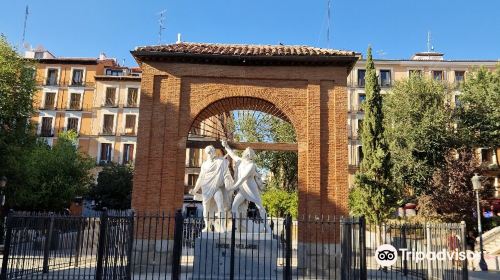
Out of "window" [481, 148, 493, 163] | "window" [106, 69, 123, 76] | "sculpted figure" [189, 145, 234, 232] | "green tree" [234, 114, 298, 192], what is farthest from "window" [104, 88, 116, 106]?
"window" [481, 148, 493, 163]

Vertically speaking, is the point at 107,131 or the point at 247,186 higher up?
the point at 107,131

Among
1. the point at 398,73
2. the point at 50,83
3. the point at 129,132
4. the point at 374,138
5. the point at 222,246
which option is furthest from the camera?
the point at 50,83

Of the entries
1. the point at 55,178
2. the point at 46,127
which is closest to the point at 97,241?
the point at 55,178

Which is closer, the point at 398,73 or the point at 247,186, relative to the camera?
the point at 247,186

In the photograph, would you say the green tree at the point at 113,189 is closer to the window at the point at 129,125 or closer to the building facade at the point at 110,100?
the building facade at the point at 110,100

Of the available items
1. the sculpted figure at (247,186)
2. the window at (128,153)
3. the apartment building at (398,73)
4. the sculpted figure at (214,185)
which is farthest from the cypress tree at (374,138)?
the window at (128,153)

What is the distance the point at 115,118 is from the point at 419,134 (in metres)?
26.9

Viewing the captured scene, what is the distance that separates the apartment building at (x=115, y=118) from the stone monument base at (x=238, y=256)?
29.4 m

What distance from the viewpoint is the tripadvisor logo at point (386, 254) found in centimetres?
1054

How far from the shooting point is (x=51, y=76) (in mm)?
40188

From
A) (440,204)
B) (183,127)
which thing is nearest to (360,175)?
(440,204)

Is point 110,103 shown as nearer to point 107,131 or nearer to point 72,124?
point 107,131

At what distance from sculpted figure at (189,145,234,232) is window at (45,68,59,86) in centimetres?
3397

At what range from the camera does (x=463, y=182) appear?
80.4 feet
